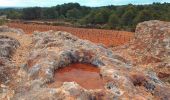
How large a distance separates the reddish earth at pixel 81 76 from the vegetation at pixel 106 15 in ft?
150

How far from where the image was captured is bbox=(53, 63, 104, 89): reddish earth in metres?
6.56

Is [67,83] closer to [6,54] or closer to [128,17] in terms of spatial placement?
[6,54]

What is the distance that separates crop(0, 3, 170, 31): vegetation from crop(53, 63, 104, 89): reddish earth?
45.7 meters

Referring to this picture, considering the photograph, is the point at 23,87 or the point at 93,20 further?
the point at 93,20

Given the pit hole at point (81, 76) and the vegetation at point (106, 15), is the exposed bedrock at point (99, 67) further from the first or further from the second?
the vegetation at point (106, 15)

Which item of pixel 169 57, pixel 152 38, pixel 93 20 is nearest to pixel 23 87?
pixel 169 57

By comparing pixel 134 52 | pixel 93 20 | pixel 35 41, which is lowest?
pixel 93 20

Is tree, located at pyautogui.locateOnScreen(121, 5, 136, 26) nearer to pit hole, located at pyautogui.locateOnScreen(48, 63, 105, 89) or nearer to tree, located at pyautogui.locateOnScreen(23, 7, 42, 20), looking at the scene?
tree, located at pyautogui.locateOnScreen(23, 7, 42, 20)

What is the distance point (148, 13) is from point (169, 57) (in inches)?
1868

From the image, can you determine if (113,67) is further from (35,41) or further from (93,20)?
(93,20)

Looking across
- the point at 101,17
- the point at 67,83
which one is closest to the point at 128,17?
the point at 101,17

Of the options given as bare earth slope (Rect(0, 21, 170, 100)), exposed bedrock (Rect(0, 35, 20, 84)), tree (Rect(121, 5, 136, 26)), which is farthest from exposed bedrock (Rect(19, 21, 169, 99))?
tree (Rect(121, 5, 136, 26))

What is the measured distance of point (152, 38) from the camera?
44.0 feet

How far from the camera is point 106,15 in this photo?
2773 inches
